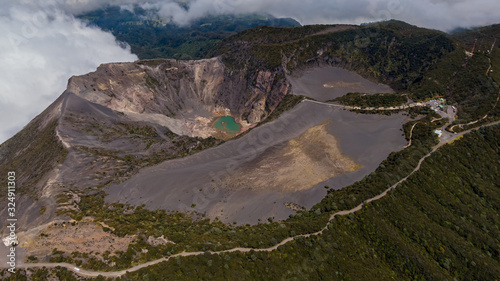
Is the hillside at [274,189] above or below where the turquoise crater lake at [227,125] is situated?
below

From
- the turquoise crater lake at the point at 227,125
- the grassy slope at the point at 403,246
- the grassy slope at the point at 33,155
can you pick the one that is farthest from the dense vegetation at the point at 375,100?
the grassy slope at the point at 33,155

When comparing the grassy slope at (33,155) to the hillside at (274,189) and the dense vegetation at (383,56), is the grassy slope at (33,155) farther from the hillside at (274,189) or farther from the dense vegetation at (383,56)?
the dense vegetation at (383,56)

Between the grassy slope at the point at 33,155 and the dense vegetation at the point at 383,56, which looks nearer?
the grassy slope at the point at 33,155

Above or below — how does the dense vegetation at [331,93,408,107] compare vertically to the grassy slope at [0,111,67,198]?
below

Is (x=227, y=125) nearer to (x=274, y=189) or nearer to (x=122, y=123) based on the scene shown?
(x=122, y=123)

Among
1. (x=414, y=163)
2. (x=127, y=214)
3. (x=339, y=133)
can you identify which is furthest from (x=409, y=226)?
(x=127, y=214)

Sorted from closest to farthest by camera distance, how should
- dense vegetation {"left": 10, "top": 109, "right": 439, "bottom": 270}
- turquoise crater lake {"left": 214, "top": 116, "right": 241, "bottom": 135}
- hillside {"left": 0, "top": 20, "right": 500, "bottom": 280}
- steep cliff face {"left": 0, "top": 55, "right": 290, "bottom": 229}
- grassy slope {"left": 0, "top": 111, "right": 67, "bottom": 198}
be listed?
dense vegetation {"left": 10, "top": 109, "right": 439, "bottom": 270}
hillside {"left": 0, "top": 20, "right": 500, "bottom": 280}
steep cliff face {"left": 0, "top": 55, "right": 290, "bottom": 229}
grassy slope {"left": 0, "top": 111, "right": 67, "bottom": 198}
turquoise crater lake {"left": 214, "top": 116, "right": 241, "bottom": 135}

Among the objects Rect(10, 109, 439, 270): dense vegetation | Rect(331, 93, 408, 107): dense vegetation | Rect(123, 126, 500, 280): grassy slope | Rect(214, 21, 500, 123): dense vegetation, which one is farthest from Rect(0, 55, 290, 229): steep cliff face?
Rect(123, 126, 500, 280): grassy slope

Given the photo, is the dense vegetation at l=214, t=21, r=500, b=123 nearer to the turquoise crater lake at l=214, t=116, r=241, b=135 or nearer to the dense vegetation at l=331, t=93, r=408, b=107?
the dense vegetation at l=331, t=93, r=408, b=107

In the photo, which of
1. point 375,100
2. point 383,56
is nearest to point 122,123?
point 375,100
